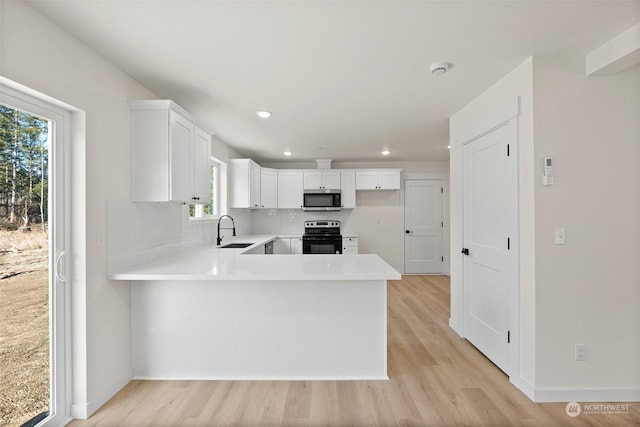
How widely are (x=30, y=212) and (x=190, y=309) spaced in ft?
3.78

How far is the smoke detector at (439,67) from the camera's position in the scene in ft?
6.80

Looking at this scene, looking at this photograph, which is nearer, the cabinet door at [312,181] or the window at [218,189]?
the window at [218,189]

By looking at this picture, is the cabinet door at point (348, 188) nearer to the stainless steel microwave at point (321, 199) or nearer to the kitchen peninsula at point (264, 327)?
the stainless steel microwave at point (321, 199)

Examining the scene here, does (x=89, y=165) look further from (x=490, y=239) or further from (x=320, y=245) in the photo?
(x=320, y=245)

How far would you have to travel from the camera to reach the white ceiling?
1524 mm

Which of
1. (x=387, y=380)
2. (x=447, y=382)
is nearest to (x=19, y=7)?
(x=387, y=380)

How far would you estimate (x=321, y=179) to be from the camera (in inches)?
219

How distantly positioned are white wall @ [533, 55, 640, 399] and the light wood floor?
29cm

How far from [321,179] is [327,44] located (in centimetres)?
375

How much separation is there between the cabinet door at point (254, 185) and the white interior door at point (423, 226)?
294 centimetres

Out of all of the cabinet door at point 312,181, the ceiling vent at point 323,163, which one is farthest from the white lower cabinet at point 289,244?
the ceiling vent at point 323,163

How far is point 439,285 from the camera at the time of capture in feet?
16.9

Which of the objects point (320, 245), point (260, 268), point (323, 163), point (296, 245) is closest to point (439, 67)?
point (260, 268)

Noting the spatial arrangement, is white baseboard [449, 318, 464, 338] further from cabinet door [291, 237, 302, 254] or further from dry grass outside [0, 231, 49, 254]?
dry grass outside [0, 231, 49, 254]
